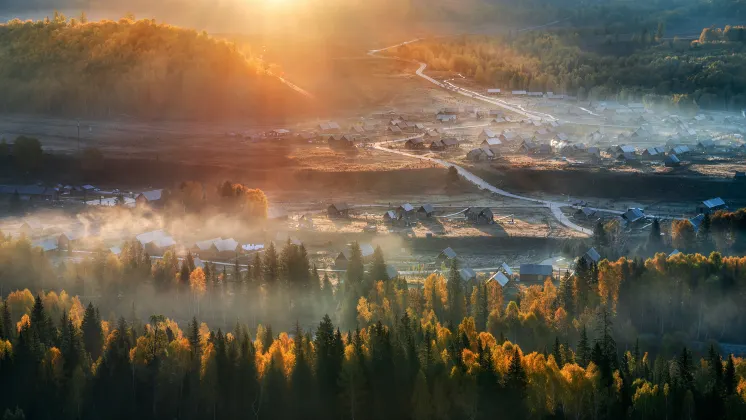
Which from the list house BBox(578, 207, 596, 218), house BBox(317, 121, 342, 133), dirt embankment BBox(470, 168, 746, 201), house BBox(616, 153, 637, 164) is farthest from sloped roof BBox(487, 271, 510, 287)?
house BBox(317, 121, 342, 133)

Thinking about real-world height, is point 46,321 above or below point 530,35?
below

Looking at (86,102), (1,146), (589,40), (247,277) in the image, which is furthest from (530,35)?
(247,277)

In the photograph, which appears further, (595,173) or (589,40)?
(589,40)

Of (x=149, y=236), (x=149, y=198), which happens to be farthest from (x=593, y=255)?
(x=149, y=198)

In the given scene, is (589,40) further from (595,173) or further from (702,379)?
(702,379)

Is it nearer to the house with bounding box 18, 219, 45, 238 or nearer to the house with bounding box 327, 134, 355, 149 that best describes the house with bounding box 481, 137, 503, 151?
the house with bounding box 327, 134, 355, 149

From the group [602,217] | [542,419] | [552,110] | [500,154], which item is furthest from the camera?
[552,110]

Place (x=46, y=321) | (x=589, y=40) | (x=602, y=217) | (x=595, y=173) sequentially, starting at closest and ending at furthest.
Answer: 1. (x=46, y=321)
2. (x=602, y=217)
3. (x=595, y=173)
4. (x=589, y=40)
